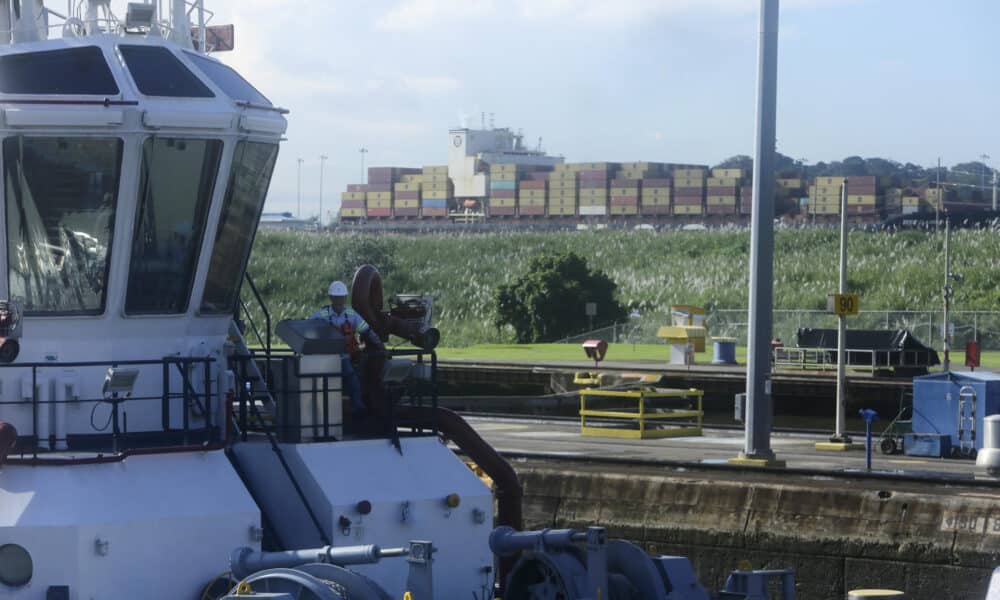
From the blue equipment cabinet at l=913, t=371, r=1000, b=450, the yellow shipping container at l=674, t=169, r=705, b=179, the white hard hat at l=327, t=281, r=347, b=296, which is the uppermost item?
the yellow shipping container at l=674, t=169, r=705, b=179

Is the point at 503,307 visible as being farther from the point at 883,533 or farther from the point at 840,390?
the point at 883,533

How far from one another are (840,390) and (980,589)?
41.0 feet

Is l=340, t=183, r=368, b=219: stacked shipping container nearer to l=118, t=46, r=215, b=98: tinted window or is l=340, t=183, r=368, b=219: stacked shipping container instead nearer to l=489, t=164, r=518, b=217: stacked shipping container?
l=489, t=164, r=518, b=217: stacked shipping container

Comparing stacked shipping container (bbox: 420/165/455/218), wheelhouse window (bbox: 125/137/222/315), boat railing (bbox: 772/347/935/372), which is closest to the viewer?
wheelhouse window (bbox: 125/137/222/315)

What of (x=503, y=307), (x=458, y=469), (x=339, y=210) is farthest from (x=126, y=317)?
(x=339, y=210)

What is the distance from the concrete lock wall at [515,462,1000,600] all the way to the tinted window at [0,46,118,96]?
35.0 feet

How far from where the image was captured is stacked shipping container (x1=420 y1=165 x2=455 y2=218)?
171000 millimetres

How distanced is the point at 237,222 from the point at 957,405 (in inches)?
763

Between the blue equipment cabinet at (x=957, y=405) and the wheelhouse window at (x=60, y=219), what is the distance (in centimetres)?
2031

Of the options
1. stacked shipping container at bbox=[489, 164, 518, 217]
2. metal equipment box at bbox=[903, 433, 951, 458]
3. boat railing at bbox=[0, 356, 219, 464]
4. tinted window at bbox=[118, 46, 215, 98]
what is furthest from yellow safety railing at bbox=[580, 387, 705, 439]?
stacked shipping container at bbox=[489, 164, 518, 217]

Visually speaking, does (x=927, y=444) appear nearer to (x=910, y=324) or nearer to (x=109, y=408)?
(x=109, y=408)

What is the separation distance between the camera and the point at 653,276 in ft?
296

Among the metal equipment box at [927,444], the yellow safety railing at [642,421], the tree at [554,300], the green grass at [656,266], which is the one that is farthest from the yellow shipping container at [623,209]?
the metal equipment box at [927,444]

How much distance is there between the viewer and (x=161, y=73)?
37.9 feet
